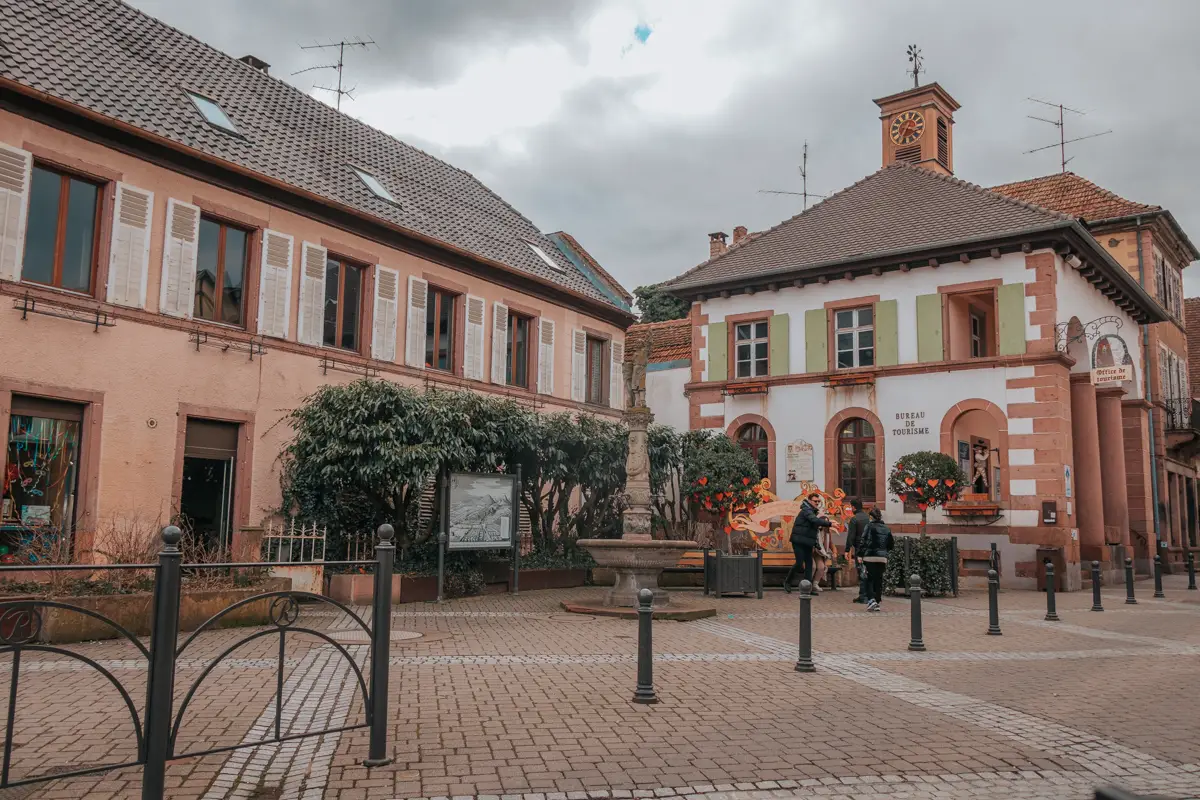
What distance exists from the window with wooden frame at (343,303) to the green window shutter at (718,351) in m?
10.6

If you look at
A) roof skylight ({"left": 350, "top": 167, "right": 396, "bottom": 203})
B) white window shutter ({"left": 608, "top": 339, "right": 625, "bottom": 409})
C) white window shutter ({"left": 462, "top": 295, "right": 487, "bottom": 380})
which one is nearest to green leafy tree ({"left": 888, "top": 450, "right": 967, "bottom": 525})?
white window shutter ({"left": 608, "top": 339, "right": 625, "bottom": 409})

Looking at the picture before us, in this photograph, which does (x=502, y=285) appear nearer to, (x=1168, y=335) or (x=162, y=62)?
(x=162, y=62)

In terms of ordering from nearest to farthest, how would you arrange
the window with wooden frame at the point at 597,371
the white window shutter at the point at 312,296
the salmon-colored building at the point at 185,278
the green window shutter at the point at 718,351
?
the salmon-colored building at the point at 185,278
the white window shutter at the point at 312,296
the window with wooden frame at the point at 597,371
the green window shutter at the point at 718,351

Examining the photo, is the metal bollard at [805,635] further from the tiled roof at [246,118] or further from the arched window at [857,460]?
the arched window at [857,460]

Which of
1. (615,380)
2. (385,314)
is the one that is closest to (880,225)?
(615,380)

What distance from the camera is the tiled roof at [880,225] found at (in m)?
22.6

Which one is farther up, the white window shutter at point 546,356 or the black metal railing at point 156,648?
the white window shutter at point 546,356

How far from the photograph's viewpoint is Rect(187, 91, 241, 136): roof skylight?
59.2 ft

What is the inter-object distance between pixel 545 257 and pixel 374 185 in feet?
18.4

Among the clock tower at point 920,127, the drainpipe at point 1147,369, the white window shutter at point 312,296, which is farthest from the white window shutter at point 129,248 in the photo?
the drainpipe at point 1147,369

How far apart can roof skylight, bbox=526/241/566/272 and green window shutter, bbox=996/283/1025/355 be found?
1088 centimetres

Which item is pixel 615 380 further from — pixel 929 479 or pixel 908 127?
pixel 908 127

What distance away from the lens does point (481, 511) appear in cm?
1578

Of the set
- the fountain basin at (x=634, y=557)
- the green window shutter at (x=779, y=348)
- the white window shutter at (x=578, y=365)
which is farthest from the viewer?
the green window shutter at (x=779, y=348)
